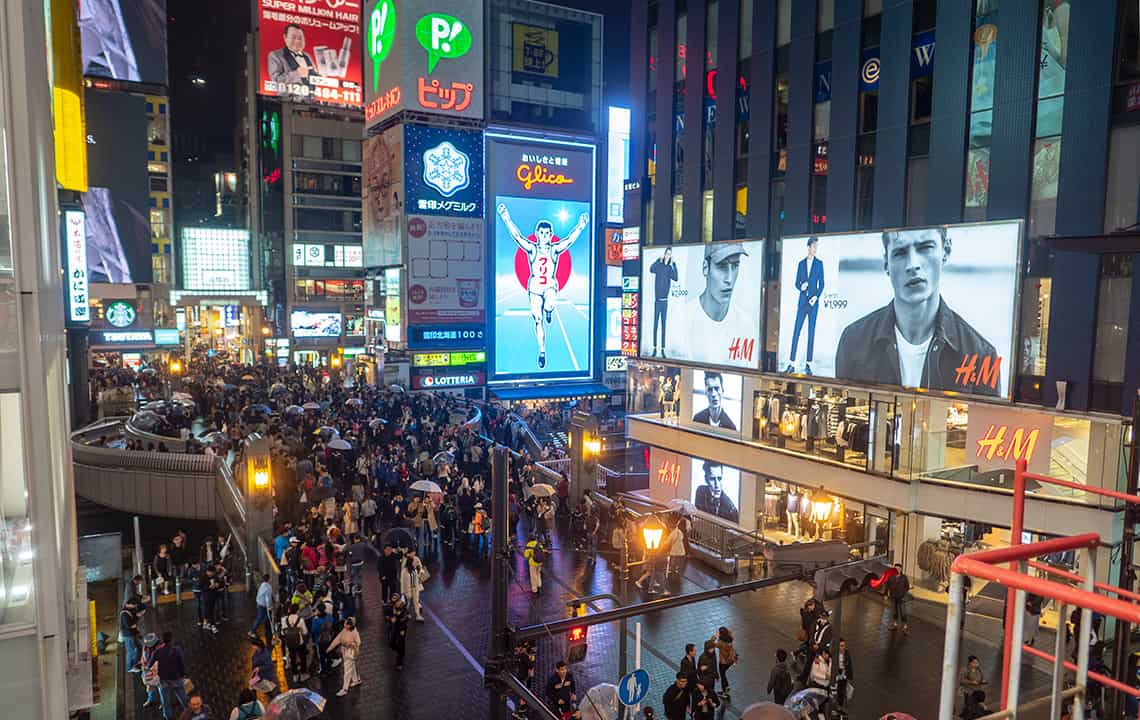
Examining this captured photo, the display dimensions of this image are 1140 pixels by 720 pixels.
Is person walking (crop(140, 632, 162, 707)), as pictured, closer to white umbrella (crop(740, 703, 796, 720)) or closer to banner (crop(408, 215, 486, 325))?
white umbrella (crop(740, 703, 796, 720))

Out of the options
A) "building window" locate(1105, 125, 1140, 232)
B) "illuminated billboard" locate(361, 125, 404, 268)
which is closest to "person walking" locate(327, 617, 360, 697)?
"building window" locate(1105, 125, 1140, 232)

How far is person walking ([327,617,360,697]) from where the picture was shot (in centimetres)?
1314

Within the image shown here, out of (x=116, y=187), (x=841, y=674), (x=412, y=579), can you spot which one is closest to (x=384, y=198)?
(x=116, y=187)

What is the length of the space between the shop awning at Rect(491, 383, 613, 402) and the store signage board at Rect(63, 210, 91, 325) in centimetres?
2586

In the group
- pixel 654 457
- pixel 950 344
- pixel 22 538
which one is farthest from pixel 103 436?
pixel 950 344

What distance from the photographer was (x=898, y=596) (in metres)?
17.1

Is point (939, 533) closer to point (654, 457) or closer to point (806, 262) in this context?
point (806, 262)

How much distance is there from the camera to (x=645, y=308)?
29578mm

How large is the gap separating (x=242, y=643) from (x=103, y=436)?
21.2 m

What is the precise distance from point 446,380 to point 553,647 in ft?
104

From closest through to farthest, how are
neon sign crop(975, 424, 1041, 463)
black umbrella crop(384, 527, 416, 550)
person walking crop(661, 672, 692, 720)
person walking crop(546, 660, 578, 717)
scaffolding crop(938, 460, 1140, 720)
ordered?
scaffolding crop(938, 460, 1140, 720) < person walking crop(546, 660, 578, 717) < person walking crop(661, 672, 692, 720) < black umbrella crop(384, 527, 416, 550) < neon sign crop(975, 424, 1041, 463)

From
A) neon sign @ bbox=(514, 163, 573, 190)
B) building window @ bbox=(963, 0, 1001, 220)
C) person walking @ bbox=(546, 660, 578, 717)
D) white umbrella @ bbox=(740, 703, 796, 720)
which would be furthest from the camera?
neon sign @ bbox=(514, 163, 573, 190)

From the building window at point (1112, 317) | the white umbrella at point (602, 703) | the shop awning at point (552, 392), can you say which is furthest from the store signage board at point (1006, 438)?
the shop awning at point (552, 392)

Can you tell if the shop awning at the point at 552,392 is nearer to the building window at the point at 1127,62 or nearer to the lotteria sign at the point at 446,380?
the lotteria sign at the point at 446,380
